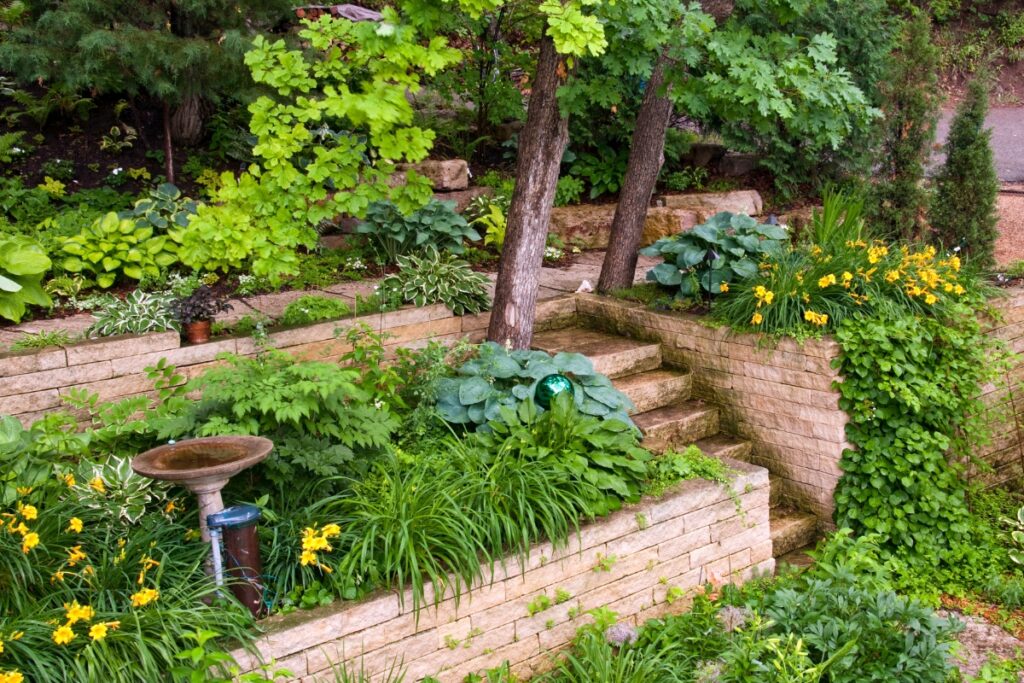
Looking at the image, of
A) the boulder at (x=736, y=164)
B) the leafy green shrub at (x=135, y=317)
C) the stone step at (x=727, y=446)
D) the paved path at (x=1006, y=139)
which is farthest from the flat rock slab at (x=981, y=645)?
the paved path at (x=1006, y=139)

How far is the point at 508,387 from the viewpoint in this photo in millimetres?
4656

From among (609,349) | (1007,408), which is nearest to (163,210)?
(609,349)

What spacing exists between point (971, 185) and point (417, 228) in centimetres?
403

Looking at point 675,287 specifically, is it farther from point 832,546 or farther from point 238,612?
point 238,612

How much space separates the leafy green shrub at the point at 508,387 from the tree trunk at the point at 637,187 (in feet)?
5.39

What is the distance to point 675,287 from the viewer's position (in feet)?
19.9

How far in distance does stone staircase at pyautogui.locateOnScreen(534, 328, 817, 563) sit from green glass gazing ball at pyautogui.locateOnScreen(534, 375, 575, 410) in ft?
Answer: 2.38

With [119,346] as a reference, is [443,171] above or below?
above

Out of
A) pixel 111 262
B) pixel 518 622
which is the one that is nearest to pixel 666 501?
pixel 518 622

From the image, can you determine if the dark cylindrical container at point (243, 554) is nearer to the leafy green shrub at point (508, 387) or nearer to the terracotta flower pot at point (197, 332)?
the leafy green shrub at point (508, 387)

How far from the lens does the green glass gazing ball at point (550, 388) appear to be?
438 cm

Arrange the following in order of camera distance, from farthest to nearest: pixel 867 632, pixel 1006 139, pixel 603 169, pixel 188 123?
pixel 1006 139, pixel 603 169, pixel 188 123, pixel 867 632

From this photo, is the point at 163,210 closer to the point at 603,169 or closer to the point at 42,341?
the point at 42,341

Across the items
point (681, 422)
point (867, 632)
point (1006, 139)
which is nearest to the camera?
point (867, 632)
